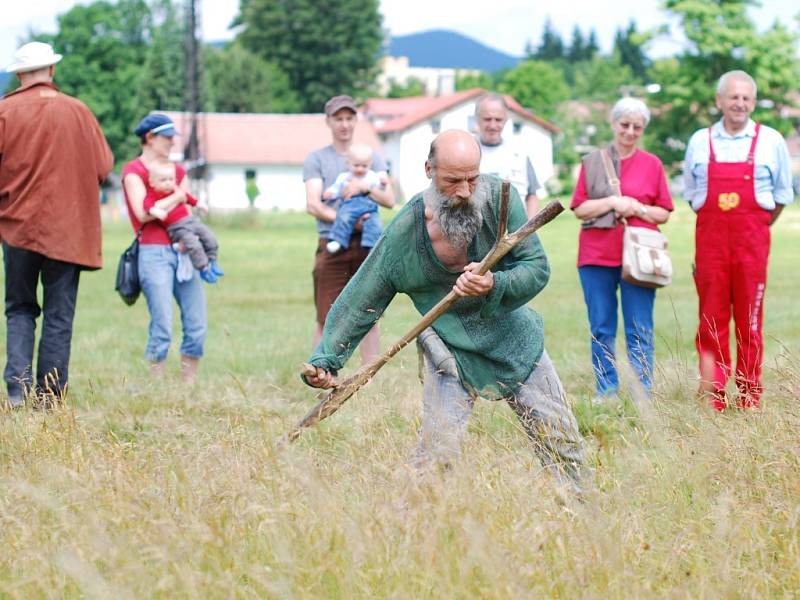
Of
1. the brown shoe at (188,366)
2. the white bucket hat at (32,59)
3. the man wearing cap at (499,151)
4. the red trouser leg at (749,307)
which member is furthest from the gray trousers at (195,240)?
the red trouser leg at (749,307)

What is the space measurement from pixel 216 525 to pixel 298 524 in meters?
0.27

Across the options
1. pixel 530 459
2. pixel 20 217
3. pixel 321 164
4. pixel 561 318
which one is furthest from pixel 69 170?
pixel 561 318

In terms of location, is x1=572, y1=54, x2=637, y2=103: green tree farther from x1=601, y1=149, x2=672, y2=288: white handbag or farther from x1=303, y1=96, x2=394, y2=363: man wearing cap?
x1=601, y1=149, x2=672, y2=288: white handbag

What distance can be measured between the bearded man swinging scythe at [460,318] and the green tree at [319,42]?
100711 mm

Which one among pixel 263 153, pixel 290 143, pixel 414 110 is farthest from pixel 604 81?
pixel 263 153

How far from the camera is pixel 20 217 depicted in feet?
28.6

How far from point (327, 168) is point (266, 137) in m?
91.1

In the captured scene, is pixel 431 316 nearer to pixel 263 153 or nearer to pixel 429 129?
pixel 263 153

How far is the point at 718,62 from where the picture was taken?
250ft

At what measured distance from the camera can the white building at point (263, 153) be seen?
97.9 m

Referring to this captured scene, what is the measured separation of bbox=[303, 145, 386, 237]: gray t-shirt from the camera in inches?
395

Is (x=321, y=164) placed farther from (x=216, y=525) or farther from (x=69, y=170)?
(x=216, y=525)

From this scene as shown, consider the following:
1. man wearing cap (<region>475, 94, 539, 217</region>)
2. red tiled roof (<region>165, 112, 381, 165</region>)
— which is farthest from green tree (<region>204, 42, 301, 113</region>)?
man wearing cap (<region>475, 94, 539, 217</region>)

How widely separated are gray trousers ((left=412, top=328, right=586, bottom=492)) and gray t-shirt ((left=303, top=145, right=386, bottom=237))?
431 centimetres
